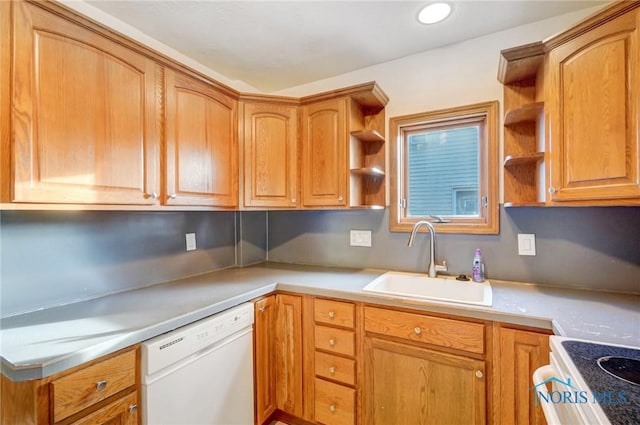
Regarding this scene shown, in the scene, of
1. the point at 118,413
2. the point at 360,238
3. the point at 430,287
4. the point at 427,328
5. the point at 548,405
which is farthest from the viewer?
the point at 360,238

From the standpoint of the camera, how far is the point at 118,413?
0.98 m

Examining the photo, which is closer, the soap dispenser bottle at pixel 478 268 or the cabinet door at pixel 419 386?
the cabinet door at pixel 419 386

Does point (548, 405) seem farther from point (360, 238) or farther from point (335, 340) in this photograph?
point (360, 238)

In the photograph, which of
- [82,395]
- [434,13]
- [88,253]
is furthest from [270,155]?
[82,395]

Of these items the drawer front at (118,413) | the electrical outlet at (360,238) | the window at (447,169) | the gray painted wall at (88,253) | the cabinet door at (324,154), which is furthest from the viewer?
the electrical outlet at (360,238)

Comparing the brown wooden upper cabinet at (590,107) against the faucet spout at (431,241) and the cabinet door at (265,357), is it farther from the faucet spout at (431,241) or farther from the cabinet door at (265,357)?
the cabinet door at (265,357)

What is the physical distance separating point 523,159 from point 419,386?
4.23 ft

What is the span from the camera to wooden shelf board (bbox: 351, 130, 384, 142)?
72.6 inches

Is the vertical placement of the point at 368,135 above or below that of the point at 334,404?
above

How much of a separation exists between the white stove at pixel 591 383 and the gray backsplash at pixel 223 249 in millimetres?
765

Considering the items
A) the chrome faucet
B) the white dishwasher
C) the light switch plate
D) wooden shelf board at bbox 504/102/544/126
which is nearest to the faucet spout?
the chrome faucet

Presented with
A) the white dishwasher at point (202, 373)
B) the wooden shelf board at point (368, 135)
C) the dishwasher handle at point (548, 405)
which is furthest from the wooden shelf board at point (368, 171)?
the dishwasher handle at point (548, 405)

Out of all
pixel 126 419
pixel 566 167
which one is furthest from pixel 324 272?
pixel 566 167

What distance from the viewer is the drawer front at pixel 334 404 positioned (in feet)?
5.09
